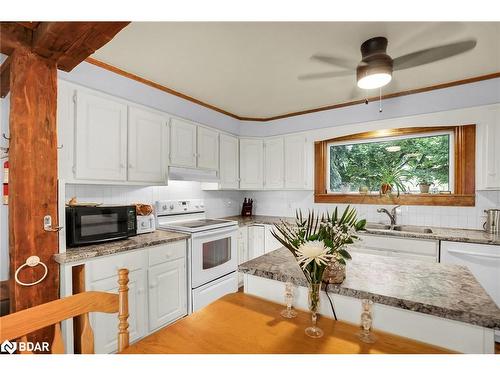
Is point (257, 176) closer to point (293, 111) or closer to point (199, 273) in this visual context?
point (293, 111)

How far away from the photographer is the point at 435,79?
239 centimetres

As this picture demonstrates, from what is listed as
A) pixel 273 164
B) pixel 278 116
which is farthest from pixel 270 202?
pixel 278 116

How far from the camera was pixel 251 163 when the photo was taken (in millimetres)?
3592

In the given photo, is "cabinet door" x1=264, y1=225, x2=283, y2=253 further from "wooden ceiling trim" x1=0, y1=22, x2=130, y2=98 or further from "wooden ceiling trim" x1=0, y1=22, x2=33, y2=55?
"wooden ceiling trim" x1=0, y1=22, x2=33, y2=55

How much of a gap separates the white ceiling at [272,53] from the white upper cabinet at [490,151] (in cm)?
45

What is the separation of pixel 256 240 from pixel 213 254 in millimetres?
811

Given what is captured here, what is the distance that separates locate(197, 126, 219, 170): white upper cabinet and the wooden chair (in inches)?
83.4

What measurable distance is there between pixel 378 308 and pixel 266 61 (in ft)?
6.01

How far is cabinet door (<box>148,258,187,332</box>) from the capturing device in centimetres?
205

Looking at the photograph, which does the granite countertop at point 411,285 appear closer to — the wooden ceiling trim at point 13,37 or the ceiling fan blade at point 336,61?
the ceiling fan blade at point 336,61

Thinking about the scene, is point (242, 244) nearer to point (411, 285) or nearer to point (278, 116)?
point (278, 116)

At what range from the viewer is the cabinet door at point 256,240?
3.27 m

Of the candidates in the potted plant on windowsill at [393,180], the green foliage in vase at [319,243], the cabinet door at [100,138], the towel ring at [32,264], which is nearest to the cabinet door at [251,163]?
the potted plant on windowsill at [393,180]

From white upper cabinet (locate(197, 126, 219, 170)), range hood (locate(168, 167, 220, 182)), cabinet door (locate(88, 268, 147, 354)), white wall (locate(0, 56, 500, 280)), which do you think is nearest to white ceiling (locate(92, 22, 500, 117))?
white wall (locate(0, 56, 500, 280))
